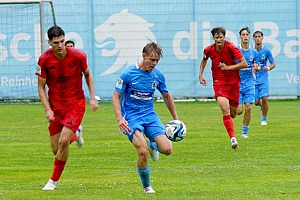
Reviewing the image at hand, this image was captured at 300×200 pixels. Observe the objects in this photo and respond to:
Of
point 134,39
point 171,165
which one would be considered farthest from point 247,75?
point 134,39

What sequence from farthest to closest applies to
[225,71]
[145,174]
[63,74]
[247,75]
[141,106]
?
[247,75], [225,71], [63,74], [141,106], [145,174]

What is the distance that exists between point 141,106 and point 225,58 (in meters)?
5.76

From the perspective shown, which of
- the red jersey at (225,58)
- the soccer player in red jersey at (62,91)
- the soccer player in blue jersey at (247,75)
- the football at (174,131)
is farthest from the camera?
the soccer player in blue jersey at (247,75)

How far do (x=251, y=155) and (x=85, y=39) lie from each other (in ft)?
58.3

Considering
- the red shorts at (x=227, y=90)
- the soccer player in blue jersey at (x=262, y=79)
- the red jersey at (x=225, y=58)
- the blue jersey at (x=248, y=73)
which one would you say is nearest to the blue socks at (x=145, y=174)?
the red jersey at (x=225, y=58)

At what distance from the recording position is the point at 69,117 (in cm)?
1150

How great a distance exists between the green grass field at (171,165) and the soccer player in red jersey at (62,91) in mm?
632

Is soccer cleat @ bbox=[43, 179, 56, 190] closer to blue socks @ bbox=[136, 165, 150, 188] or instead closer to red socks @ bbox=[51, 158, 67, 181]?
red socks @ bbox=[51, 158, 67, 181]

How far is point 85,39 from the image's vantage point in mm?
32000

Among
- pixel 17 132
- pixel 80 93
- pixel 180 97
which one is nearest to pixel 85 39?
pixel 180 97

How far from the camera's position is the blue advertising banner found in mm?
31500

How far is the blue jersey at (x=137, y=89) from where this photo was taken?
11.1 m

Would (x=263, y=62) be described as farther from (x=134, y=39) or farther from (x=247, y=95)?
(x=134, y=39)

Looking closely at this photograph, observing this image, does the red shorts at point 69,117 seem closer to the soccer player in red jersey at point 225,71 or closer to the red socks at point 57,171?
the red socks at point 57,171
